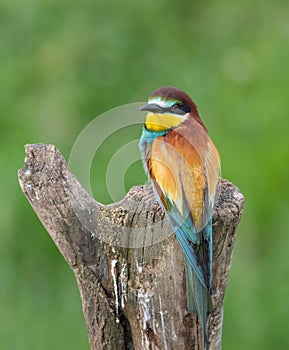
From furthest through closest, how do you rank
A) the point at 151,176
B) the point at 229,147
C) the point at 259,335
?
the point at 229,147, the point at 259,335, the point at 151,176

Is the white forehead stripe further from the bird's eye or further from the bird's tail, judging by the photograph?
the bird's tail

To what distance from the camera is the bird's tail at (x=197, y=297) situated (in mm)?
2939

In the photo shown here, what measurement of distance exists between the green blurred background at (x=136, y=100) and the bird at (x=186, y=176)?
4.51ft

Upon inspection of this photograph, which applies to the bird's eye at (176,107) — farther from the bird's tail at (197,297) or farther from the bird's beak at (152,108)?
the bird's tail at (197,297)

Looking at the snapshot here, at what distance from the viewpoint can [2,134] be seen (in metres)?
5.98

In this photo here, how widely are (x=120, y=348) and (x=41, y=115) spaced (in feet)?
10.8

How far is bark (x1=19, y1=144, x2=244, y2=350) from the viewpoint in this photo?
2977mm

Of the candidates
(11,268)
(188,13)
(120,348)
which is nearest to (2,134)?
(11,268)

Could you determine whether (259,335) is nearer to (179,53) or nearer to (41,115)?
(41,115)

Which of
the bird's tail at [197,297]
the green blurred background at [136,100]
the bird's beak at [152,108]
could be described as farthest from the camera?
the green blurred background at [136,100]

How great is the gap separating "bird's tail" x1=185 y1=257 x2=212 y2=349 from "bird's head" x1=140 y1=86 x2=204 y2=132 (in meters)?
0.69

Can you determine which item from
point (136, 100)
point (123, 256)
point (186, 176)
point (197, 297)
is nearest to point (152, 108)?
point (186, 176)

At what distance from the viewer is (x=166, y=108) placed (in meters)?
3.42

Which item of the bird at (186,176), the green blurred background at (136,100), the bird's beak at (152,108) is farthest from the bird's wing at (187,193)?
the green blurred background at (136,100)
